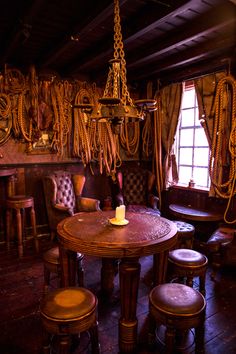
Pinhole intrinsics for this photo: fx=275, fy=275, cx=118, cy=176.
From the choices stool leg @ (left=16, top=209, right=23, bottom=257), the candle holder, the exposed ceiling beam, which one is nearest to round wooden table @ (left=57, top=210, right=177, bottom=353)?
the candle holder

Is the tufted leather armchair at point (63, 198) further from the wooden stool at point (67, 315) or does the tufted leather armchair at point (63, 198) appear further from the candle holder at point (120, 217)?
the wooden stool at point (67, 315)

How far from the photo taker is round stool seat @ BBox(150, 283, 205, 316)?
1.57 metres

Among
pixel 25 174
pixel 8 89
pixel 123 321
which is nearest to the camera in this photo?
pixel 123 321

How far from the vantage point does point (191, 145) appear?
4.25m

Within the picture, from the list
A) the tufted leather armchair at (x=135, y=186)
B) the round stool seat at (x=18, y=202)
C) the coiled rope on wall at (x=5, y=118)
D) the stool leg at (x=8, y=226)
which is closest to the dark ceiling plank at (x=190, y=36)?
the tufted leather armchair at (x=135, y=186)

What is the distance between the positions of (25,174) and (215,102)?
9.24ft

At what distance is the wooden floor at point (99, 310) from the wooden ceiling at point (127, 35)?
2460 mm

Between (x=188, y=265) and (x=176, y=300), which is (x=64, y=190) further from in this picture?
(x=176, y=300)

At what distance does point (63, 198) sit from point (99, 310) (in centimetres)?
189

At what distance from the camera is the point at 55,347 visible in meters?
1.92

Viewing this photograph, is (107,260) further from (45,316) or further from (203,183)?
(203,183)

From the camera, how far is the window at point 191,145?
13.4 ft

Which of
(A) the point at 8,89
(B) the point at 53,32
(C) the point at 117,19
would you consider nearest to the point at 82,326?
(C) the point at 117,19

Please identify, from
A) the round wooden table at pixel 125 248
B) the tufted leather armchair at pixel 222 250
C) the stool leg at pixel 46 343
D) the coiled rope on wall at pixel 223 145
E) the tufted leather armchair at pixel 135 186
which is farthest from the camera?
the tufted leather armchair at pixel 135 186
